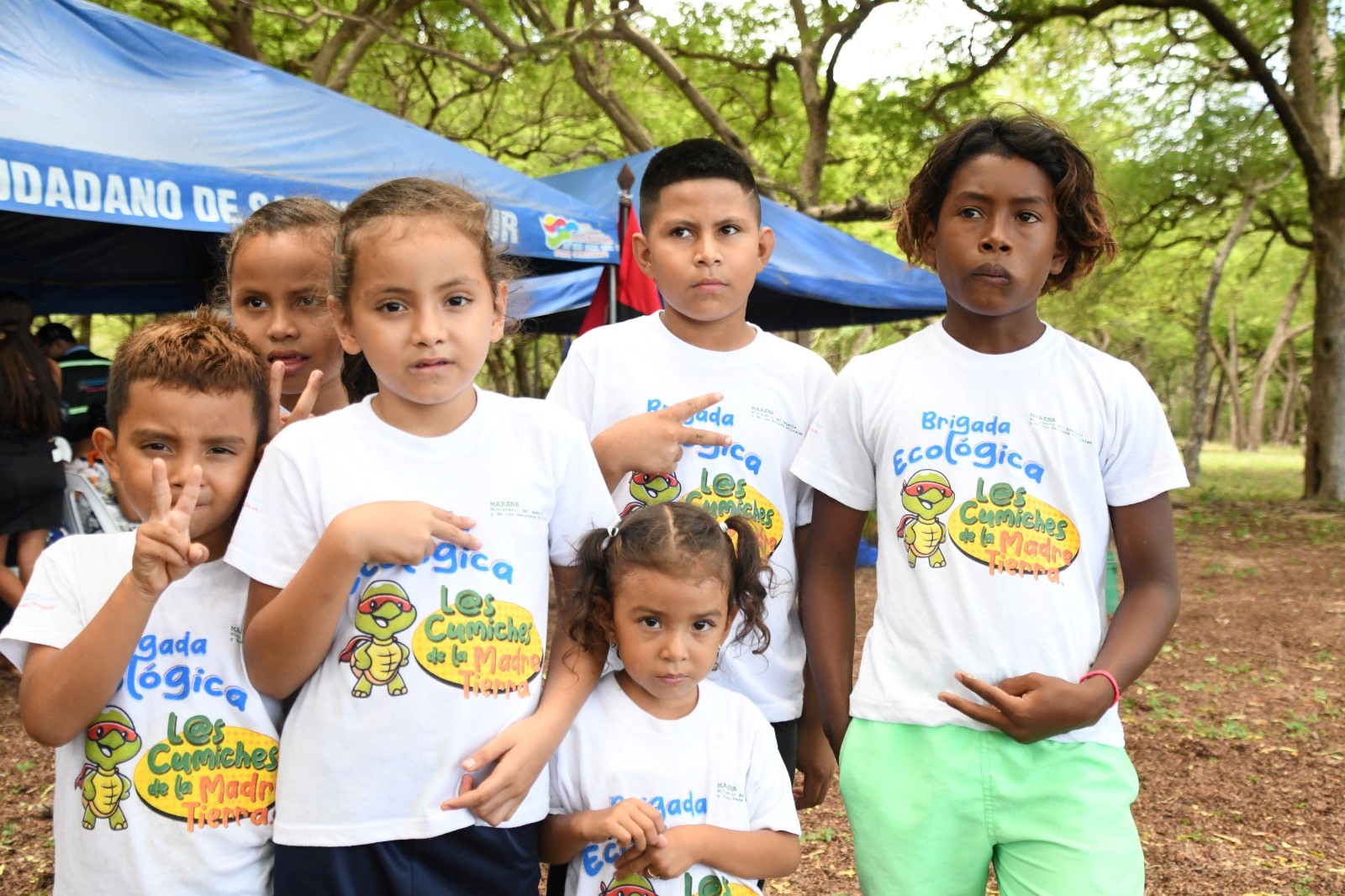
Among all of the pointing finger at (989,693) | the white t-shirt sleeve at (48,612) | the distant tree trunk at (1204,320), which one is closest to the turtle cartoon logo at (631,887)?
the pointing finger at (989,693)

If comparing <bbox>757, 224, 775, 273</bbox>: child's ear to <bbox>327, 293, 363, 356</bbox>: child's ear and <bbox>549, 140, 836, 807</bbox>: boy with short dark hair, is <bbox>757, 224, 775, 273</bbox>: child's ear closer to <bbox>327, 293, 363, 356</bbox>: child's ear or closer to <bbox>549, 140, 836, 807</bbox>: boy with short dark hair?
<bbox>549, 140, 836, 807</bbox>: boy with short dark hair

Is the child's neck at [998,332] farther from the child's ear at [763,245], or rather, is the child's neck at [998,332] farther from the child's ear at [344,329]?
the child's ear at [344,329]

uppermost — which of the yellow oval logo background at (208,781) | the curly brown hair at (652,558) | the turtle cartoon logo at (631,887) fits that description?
the curly brown hair at (652,558)

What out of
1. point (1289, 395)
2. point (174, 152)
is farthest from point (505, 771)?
point (1289, 395)

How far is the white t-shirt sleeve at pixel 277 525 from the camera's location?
1.48 meters

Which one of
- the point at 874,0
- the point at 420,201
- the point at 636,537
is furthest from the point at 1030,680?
the point at 874,0

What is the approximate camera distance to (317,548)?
1415mm

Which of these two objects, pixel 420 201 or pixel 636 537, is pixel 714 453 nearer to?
pixel 636 537

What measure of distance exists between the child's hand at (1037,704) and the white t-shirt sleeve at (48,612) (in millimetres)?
1405

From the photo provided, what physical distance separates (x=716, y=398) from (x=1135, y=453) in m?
0.73

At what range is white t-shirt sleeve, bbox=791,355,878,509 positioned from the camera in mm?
1854

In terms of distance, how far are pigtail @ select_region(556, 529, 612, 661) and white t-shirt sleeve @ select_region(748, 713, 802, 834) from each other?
1.09 ft

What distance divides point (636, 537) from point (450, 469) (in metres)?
0.34

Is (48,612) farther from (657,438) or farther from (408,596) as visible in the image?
(657,438)
